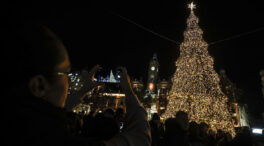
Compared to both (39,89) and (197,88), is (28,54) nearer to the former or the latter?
(39,89)

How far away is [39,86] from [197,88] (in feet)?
44.6

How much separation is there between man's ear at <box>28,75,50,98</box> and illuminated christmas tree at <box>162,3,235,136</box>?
12946 millimetres

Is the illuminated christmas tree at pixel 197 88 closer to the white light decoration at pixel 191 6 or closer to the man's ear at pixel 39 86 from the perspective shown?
the white light decoration at pixel 191 6

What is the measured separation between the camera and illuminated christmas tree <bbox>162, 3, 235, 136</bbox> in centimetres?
1205

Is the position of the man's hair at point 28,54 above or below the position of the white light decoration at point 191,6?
below

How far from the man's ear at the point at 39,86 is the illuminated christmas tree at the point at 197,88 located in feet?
42.5

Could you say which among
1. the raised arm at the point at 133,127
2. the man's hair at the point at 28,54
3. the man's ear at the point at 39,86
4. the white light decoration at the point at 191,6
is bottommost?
the raised arm at the point at 133,127

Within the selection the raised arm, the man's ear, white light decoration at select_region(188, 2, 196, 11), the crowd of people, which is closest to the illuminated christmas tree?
white light decoration at select_region(188, 2, 196, 11)

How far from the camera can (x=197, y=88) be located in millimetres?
12852

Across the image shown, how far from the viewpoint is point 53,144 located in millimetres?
667

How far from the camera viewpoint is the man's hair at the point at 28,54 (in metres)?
0.76

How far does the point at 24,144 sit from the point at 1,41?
20.5 inches

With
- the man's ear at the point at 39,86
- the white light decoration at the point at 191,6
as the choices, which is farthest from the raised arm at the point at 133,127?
the white light decoration at the point at 191,6

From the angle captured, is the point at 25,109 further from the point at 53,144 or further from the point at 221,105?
the point at 221,105
